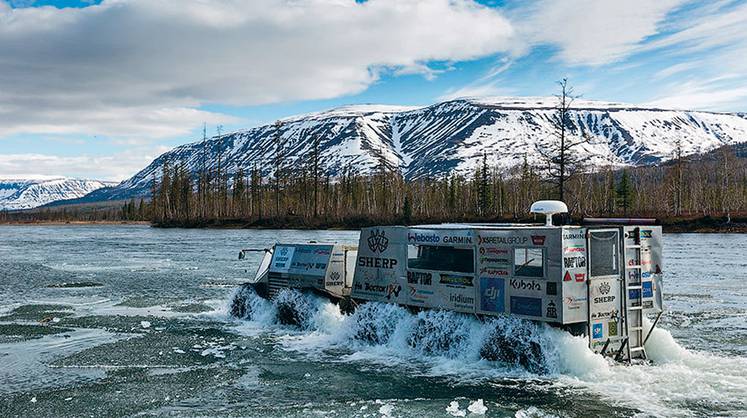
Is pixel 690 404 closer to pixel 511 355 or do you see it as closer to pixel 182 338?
pixel 511 355

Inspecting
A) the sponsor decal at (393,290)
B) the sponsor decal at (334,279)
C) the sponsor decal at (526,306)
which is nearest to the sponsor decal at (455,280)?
the sponsor decal at (526,306)

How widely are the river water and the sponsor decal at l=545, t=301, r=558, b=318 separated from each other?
48 cm

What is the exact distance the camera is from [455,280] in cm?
1923

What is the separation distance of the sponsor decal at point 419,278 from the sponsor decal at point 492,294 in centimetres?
204

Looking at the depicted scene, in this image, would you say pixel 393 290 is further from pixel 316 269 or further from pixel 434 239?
pixel 316 269

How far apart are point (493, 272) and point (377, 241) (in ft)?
16.5

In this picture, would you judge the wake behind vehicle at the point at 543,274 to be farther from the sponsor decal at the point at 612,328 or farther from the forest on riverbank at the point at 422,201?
the forest on riverbank at the point at 422,201

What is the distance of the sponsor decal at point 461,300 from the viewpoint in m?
18.8

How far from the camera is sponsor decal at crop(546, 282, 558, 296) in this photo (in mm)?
16688

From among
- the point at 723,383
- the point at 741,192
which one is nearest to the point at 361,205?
the point at 741,192

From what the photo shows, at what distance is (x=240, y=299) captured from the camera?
26.8 meters

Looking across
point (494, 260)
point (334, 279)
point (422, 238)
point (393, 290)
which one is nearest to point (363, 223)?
point (334, 279)

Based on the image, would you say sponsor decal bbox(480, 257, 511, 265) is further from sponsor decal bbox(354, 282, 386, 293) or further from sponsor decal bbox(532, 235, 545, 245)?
sponsor decal bbox(354, 282, 386, 293)

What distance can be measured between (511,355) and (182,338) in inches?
438
